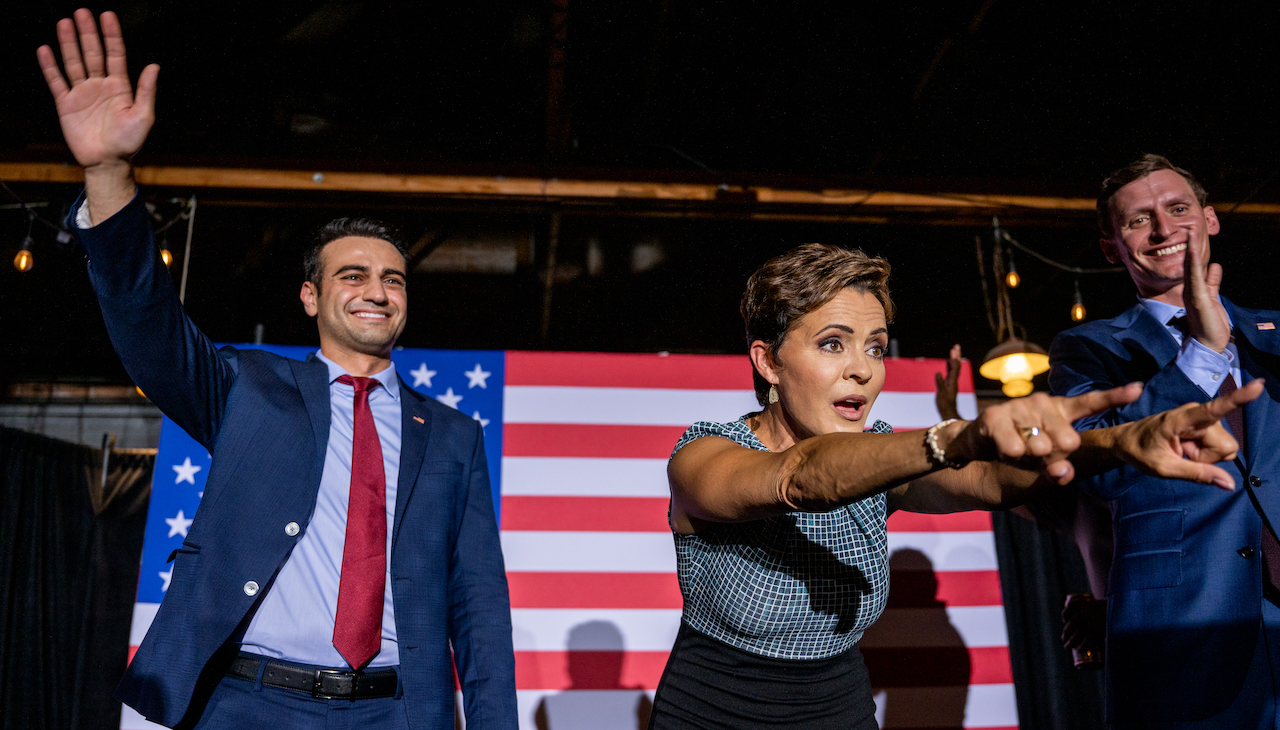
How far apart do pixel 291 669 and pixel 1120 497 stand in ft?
6.04

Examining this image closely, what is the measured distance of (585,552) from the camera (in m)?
3.29

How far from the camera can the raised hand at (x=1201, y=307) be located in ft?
5.48

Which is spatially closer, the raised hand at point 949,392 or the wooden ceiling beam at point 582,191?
the raised hand at point 949,392

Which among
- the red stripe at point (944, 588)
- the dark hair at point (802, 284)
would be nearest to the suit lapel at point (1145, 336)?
the dark hair at point (802, 284)

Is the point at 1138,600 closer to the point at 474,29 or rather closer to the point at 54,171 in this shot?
the point at 474,29

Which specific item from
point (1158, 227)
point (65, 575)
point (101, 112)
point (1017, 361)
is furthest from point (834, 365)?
point (65, 575)

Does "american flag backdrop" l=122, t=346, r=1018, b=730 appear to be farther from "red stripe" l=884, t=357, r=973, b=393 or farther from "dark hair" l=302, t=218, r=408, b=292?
"dark hair" l=302, t=218, r=408, b=292

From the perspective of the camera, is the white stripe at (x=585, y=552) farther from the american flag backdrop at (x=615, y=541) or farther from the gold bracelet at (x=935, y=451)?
the gold bracelet at (x=935, y=451)

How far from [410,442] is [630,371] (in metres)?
1.56

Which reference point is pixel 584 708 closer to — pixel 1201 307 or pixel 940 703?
pixel 940 703

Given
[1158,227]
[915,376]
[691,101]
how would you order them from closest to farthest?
1. [1158,227]
2. [915,376]
3. [691,101]

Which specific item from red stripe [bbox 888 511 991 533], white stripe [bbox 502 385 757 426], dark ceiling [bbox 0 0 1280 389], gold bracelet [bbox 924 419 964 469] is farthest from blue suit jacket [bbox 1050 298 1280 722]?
dark ceiling [bbox 0 0 1280 389]

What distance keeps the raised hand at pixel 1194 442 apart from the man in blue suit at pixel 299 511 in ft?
5.02

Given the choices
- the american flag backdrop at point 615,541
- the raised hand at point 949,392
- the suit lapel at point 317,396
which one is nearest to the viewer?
the suit lapel at point 317,396
